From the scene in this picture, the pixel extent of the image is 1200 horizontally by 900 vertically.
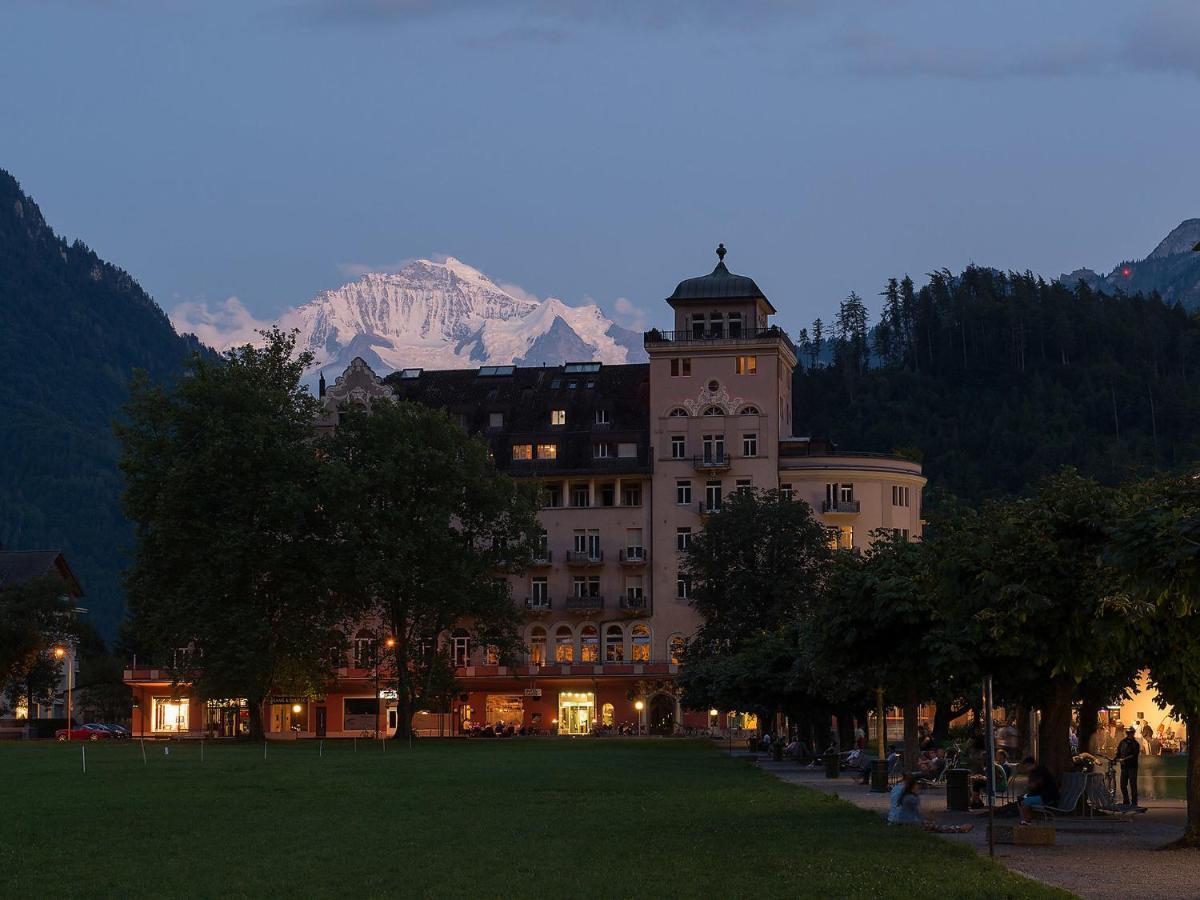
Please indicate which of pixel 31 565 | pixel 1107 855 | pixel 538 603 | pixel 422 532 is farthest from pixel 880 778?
pixel 31 565

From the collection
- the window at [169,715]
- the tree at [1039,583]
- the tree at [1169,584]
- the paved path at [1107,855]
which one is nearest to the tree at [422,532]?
the window at [169,715]

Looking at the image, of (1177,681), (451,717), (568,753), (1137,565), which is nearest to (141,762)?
(568,753)

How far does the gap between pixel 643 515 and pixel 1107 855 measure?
342ft

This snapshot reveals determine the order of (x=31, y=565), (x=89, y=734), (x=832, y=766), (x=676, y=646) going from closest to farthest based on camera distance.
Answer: (x=832, y=766) < (x=89, y=734) < (x=676, y=646) < (x=31, y=565)

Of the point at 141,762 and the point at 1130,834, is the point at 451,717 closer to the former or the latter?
the point at 141,762

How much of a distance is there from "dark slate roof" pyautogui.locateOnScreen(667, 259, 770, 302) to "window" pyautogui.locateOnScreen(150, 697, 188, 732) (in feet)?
154

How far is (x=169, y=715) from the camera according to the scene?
136m

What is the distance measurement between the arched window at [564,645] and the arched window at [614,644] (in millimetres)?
2447

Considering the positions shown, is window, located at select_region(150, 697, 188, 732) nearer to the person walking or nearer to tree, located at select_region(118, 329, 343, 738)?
tree, located at select_region(118, 329, 343, 738)

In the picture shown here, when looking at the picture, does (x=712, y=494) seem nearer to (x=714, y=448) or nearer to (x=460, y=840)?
(x=714, y=448)

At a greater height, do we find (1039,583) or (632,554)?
(632,554)

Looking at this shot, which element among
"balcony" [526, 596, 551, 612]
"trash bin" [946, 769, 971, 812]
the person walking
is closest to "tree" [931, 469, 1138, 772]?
"trash bin" [946, 769, 971, 812]

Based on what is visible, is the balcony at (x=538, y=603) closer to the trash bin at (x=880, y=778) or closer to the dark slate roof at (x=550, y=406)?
the dark slate roof at (x=550, y=406)

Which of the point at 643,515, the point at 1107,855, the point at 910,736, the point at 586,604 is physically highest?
the point at 643,515
